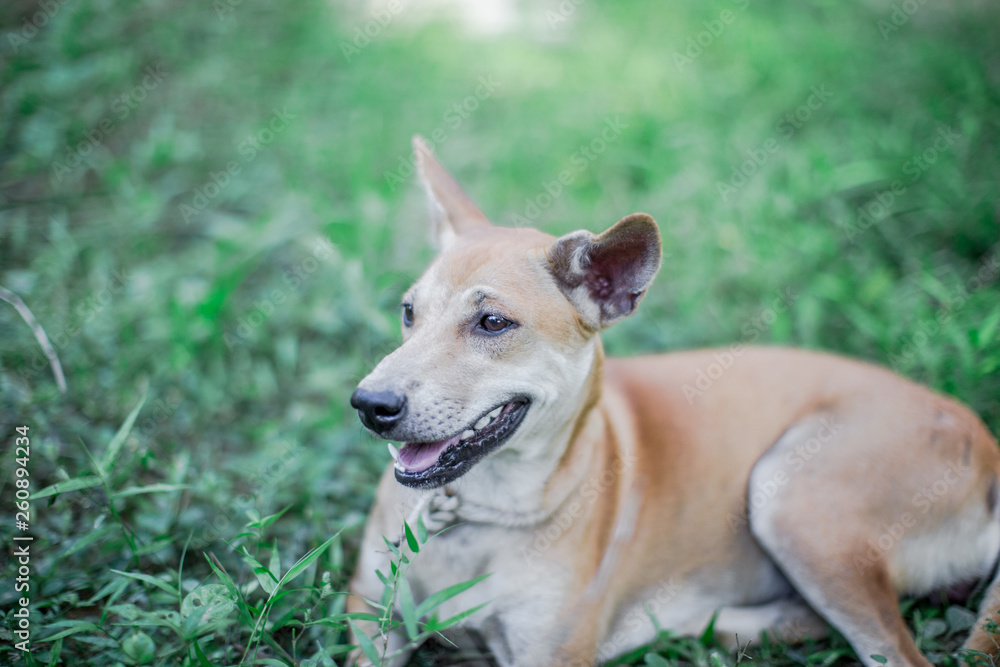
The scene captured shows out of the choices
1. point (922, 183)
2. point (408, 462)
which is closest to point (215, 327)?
point (408, 462)

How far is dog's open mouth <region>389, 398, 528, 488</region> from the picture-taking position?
2754 mm

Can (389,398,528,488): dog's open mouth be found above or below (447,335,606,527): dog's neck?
above

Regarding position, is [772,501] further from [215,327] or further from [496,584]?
[215,327]

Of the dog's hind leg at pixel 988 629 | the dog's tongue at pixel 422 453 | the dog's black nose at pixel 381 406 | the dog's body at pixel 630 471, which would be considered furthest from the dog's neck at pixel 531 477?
the dog's hind leg at pixel 988 629

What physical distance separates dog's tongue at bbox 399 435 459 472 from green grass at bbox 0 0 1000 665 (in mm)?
639

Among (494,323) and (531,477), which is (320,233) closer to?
(494,323)

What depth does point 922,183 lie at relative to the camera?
6.01 meters

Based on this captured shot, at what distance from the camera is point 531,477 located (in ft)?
10.0

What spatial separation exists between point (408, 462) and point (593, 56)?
7.38 metres

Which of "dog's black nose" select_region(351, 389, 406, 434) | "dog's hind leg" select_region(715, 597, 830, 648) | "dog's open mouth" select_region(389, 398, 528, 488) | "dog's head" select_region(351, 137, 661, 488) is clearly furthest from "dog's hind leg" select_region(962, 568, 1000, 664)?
"dog's black nose" select_region(351, 389, 406, 434)

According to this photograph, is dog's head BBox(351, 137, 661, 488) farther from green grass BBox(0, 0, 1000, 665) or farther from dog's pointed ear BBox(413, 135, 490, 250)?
green grass BBox(0, 0, 1000, 665)

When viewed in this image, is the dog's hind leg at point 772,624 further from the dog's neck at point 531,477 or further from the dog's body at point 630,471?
the dog's neck at point 531,477

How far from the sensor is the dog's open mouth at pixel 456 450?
9.04 ft

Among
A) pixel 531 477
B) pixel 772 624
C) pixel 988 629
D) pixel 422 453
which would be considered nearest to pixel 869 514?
pixel 988 629
